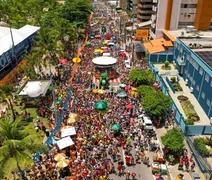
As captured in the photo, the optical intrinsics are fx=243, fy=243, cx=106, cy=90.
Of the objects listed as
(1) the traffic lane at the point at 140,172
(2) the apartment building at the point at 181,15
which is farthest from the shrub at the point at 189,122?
(2) the apartment building at the point at 181,15

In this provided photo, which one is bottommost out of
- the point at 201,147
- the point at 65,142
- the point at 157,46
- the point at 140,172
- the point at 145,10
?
the point at 140,172

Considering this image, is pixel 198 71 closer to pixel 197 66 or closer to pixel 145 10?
pixel 197 66

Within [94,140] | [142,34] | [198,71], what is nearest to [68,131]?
[94,140]

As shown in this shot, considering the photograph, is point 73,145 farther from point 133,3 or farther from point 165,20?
point 133,3

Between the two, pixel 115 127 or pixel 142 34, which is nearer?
pixel 115 127

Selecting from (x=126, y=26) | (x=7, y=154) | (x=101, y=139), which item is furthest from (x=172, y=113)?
(x=126, y=26)
